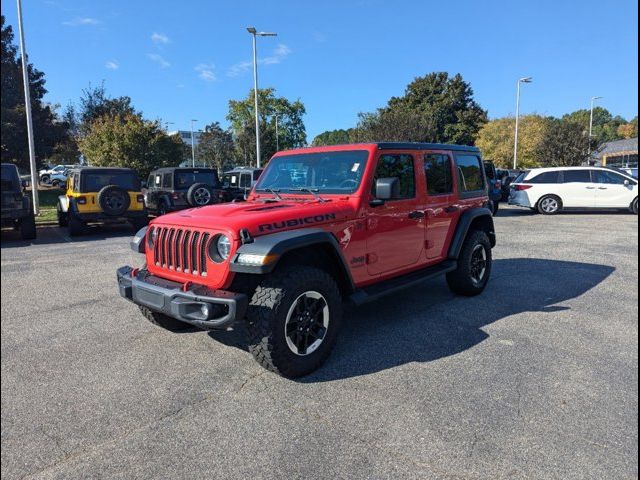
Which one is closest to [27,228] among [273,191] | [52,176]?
[273,191]

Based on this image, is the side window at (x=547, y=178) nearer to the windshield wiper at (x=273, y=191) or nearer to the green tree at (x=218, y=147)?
the windshield wiper at (x=273, y=191)

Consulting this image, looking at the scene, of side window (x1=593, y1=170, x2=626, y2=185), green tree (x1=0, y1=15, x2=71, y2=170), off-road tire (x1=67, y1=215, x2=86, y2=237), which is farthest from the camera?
green tree (x1=0, y1=15, x2=71, y2=170)

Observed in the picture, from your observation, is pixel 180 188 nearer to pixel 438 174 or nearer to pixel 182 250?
pixel 438 174

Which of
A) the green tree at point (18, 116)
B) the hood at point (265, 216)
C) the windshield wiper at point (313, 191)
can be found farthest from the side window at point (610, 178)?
the green tree at point (18, 116)

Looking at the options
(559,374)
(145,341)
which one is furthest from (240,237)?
(559,374)

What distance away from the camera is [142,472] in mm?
2293

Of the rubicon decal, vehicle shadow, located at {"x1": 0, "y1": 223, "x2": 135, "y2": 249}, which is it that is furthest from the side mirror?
vehicle shadow, located at {"x1": 0, "y1": 223, "x2": 135, "y2": 249}

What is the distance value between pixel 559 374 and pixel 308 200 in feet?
8.34

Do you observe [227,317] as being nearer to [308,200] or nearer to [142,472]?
[142,472]

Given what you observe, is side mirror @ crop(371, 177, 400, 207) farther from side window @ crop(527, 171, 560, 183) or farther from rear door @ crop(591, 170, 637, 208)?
rear door @ crop(591, 170, 637, 208)

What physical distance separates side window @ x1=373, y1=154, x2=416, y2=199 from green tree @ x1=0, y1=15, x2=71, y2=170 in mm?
17176

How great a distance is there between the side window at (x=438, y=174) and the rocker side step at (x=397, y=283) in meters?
0.85

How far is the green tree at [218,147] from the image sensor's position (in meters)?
52.6

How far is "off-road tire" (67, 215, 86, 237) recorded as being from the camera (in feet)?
35.6
